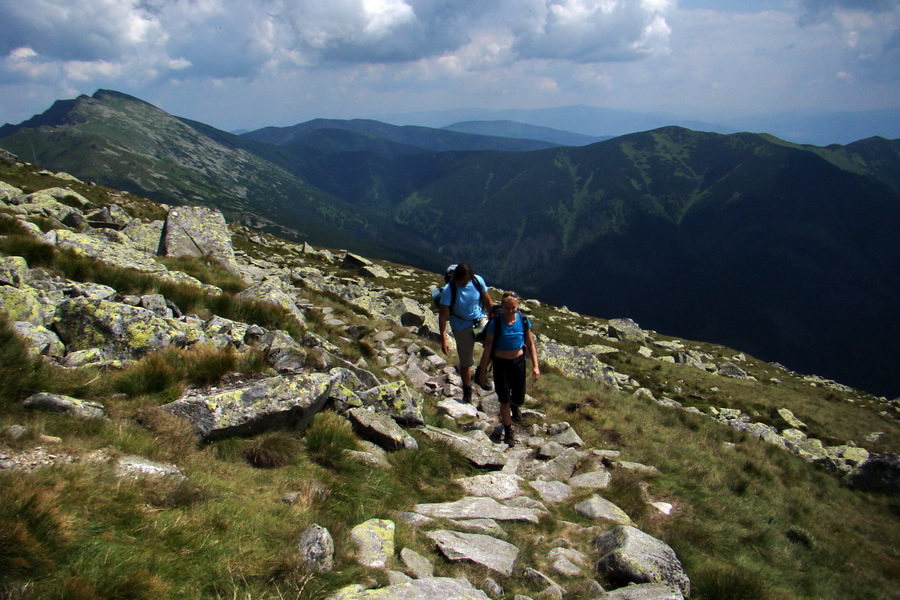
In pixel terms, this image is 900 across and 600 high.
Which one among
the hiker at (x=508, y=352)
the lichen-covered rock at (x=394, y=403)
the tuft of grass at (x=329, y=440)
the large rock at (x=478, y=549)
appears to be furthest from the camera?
the hiker at (x=508, y=352)

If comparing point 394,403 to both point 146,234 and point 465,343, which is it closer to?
point 465,343

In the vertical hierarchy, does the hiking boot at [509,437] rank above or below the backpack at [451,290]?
below

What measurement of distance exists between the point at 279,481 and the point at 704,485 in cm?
911

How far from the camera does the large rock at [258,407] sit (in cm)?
576

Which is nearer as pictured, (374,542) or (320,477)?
(374,542)

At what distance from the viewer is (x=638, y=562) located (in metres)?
5.66

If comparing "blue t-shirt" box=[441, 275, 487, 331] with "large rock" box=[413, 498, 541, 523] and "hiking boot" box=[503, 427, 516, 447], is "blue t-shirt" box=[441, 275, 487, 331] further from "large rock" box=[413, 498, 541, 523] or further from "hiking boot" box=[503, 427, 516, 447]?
"large rock" box=[413, 498, 541, 523]

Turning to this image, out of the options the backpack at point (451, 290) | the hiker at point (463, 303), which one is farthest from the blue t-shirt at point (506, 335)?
the backpack at point (451, 290)

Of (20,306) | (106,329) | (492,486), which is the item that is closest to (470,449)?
(492,486)

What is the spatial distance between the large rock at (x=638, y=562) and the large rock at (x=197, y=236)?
1882 cm

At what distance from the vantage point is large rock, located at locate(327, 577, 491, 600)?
12.3 ft

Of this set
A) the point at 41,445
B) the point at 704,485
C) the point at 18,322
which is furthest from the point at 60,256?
the point at 704,485

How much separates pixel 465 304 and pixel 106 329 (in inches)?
272

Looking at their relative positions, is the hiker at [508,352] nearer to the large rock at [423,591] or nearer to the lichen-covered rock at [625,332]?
the large rock at [423,591]
